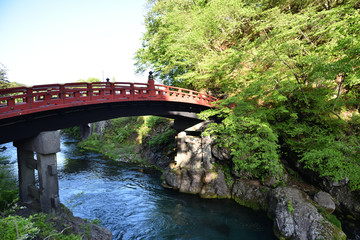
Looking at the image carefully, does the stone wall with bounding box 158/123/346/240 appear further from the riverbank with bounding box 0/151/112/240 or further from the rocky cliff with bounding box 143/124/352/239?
the riverbank with bounding box 0/151/112/240

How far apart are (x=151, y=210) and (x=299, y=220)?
28.1 feet

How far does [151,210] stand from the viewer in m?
12.0

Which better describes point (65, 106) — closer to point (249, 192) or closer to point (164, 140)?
point (249, 192)

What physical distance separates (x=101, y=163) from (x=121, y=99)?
1374cm

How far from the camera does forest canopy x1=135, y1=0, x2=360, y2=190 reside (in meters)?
9.65

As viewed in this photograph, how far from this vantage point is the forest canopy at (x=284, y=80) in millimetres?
9648

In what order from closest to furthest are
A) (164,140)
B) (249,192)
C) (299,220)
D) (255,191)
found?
(299,220) → (255,191) → (249,192) → (164,140)

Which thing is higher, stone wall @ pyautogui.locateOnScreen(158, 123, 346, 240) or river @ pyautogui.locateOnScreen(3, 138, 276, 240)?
stone wall @ pyautogui.locateOnScreen(158, 123, 346, 240)

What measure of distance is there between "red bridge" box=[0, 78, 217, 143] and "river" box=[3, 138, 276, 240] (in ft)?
14.4

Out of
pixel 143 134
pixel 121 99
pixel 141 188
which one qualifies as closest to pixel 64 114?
→ pixel 121 99

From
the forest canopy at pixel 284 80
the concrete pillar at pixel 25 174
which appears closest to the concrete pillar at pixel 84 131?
the forest canopy at pixel 284 80

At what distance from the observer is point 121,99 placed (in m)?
11.1

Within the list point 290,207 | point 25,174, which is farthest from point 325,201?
point 25,174

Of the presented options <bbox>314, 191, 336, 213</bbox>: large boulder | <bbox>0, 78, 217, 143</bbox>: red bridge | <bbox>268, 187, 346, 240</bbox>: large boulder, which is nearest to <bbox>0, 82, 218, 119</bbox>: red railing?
<bbox>0, 78, 217, 143</bbox>: red bridge
